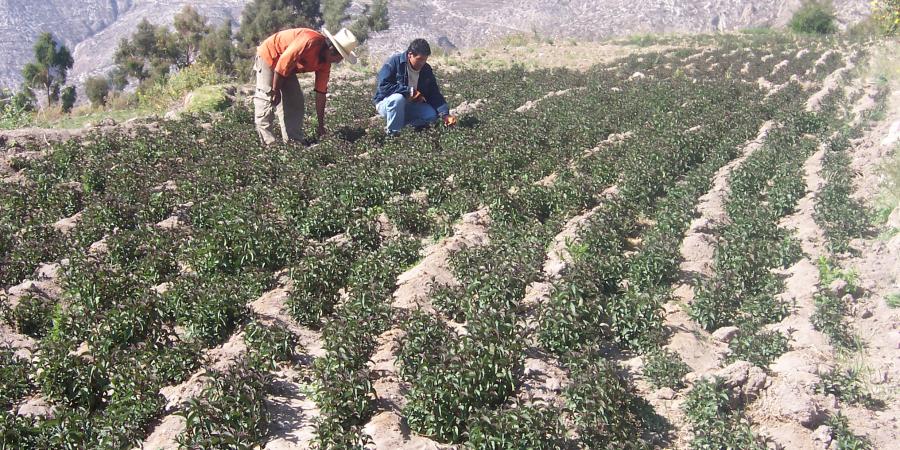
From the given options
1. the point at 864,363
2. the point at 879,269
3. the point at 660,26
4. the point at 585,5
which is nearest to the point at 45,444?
the point at 864,363

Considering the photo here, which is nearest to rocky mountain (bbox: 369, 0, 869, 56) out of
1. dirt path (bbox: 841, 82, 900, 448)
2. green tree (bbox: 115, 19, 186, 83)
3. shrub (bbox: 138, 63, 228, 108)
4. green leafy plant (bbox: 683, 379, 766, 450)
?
green tree (bbox: 115, 19, 186, 83)

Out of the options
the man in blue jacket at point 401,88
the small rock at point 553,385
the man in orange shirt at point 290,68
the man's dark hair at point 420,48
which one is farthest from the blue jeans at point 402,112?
the small rock at point 553,385

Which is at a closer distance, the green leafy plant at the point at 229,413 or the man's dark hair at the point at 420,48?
the green leafy plant at the point at 229,413

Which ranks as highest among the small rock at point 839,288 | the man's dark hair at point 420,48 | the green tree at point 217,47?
the man's dark hair at point 420,48

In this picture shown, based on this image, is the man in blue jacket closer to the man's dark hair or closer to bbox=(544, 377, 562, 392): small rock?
the man's dark hair

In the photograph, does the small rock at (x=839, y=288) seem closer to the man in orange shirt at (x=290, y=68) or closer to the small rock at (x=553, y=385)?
the small rock at (x=553, y=385)

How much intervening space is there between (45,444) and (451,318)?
311cm

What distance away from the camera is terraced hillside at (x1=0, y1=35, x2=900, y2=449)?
4801 millimetres

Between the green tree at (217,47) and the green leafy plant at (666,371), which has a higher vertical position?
the green leafy plant at (666,371)

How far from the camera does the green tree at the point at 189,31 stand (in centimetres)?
4291

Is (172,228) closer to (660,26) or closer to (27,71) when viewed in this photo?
(27,71)

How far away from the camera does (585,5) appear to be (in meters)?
69.9

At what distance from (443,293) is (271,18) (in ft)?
128

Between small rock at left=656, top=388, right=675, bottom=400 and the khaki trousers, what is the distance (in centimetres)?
732
